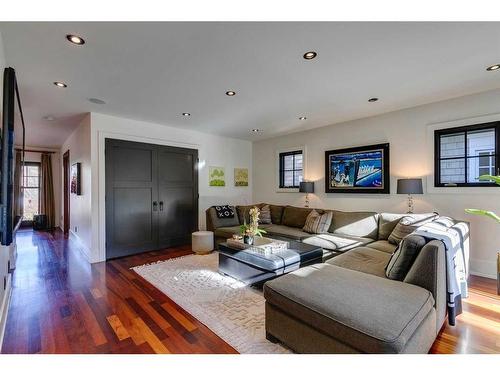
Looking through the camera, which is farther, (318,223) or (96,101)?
(318,223)

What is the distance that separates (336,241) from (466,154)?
87.9 inches

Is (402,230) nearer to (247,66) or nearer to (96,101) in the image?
(247,66)

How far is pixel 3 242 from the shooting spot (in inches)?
68.1

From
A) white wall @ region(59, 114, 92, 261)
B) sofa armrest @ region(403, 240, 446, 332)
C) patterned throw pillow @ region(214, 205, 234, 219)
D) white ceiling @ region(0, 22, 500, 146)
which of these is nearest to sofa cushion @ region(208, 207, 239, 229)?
patterned throw pillow @ region(214, 205, 234, 219)

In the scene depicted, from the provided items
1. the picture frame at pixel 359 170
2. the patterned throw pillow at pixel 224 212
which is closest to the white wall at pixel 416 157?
the picture frame at pixel 359 170

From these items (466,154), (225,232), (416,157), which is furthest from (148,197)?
(466,154)

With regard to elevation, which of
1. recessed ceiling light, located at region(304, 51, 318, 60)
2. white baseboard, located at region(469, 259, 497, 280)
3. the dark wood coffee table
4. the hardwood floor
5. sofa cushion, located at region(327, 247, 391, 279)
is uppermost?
recessed ceiling light, located at region(304, 51, 318, 60)

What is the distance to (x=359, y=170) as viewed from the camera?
4352 mm

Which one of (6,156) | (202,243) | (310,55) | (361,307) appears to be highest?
(310,55)

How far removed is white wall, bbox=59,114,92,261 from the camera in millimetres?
4020

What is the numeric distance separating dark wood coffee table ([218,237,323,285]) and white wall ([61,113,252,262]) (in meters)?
2.36

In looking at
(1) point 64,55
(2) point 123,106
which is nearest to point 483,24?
(1) point 64,55

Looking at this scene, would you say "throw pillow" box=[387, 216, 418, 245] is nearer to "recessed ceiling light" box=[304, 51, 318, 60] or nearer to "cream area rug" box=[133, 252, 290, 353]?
"cream area rug" box=[133, 252, 290, 353]

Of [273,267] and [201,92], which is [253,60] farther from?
[273,267]
